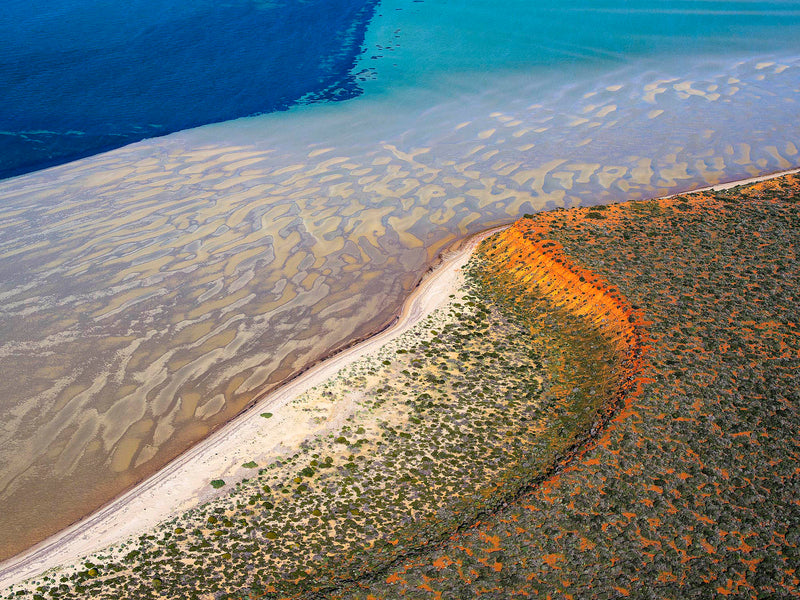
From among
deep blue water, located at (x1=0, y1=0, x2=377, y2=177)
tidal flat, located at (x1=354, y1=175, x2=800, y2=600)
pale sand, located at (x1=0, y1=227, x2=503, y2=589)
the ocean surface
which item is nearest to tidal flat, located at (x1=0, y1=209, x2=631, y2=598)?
pale sand, located at (x1=0, y1=227, x2=503, y2=589)

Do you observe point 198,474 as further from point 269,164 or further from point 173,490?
point 269,164

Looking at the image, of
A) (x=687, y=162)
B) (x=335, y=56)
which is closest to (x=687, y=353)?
(x=687, y=162)

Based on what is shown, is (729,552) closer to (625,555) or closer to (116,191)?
(625,555)

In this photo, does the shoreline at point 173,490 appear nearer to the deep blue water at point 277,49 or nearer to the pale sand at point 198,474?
the pale sand at point 198,474

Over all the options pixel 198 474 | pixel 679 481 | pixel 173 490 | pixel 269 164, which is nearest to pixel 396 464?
pixel 198 474

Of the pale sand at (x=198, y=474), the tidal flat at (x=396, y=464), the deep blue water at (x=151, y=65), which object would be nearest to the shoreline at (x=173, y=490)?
the pale sand at (x=198, y=474)
